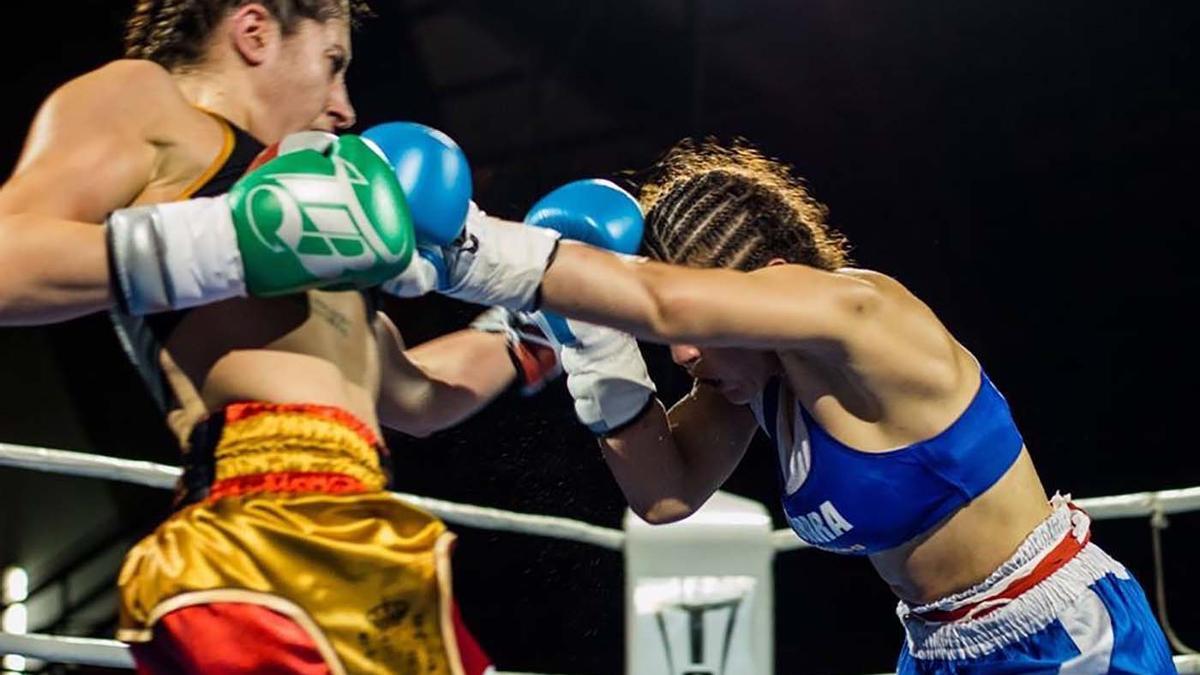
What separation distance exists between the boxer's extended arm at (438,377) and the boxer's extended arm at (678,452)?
0.19 metres

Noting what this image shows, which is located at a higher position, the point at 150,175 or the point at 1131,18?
the point at 150,175

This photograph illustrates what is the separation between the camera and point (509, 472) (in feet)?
21.2

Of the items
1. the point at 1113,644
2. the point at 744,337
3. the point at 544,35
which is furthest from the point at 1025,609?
the point at 544,35

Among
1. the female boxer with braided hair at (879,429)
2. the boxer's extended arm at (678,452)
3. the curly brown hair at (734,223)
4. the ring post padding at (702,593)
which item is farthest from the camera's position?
the ring post padding at (702,593)

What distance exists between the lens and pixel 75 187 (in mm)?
1269

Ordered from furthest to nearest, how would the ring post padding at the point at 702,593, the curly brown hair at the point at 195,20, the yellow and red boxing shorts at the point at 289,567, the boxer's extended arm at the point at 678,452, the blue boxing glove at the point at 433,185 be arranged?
1. the ring post padding at the point at 702,593
2. the boxer's extended arm at the point at 678,452
3. the curly brown hair at the point at 195,20
4. the blue boxing glove at the point at 433,185
5. the yellow and red boxing shorts at the point at 289,567

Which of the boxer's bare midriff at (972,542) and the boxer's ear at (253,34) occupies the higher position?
the boxer's ear at (253,34)

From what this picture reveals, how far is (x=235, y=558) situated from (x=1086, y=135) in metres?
5.49

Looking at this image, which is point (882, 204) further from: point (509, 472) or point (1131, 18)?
point (509, 472)

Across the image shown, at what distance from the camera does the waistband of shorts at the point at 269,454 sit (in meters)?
1.28

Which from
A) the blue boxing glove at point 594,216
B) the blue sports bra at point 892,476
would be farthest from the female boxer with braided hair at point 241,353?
the blue sports bra at point 892,476

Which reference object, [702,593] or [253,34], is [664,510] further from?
[253,34]

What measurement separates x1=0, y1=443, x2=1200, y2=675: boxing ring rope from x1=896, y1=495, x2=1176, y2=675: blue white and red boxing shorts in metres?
0.39

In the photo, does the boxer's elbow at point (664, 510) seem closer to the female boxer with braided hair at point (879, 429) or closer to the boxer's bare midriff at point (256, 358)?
the female boxer with braided hair at point (879, 429)
